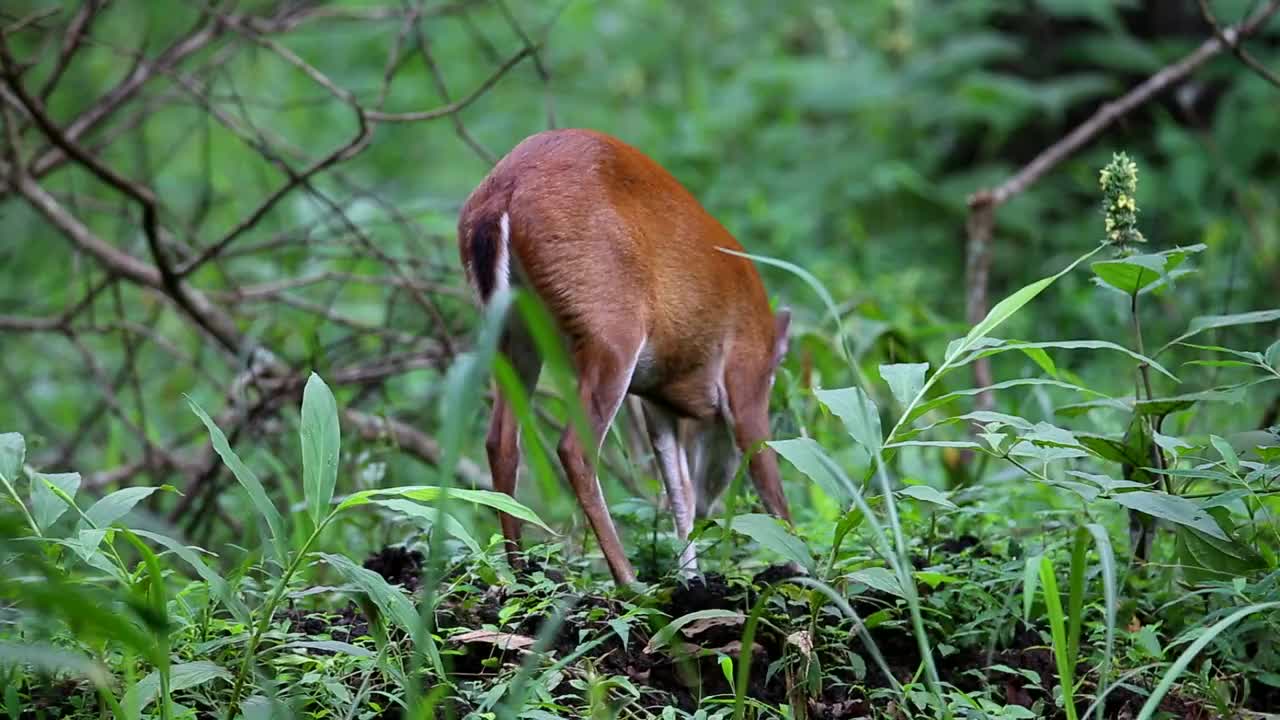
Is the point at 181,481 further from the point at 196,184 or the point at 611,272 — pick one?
the point at 196,184

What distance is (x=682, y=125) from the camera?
31.9ft

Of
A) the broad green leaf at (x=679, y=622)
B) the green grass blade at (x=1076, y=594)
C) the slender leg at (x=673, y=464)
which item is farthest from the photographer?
the slender leg at (x=673, y=464)

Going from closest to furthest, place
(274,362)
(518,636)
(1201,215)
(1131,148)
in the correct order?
(518,636) → (274,362) → (1201,215) → (1131,148)

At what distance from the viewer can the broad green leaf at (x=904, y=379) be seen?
3.06 meters

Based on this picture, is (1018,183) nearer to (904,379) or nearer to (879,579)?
(904,379)

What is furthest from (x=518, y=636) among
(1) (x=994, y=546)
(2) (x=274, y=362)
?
(2) (x=274, y=362)

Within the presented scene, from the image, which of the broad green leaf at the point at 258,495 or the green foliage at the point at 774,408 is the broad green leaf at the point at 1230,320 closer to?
the green foliage at the point at 774,408

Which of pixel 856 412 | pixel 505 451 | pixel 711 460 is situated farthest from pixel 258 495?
pixel 711 460

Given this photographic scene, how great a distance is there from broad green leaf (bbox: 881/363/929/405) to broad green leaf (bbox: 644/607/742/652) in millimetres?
598

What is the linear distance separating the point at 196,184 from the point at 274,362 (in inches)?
182

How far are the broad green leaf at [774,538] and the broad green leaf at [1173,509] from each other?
68 centimetres

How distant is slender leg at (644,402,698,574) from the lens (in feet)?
13.8

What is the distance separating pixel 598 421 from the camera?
11.9ft

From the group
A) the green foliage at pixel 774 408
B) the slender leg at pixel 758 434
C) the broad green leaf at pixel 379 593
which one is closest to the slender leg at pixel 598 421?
the green foliage at pixel 774 408
